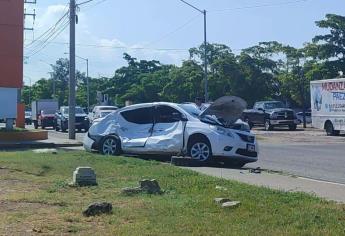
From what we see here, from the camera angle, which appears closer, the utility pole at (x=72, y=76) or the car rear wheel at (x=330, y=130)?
the utility pole at (x=72, y=76)

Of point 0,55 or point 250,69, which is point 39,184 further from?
point 250,69

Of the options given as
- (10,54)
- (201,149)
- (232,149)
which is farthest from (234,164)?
(10,54)

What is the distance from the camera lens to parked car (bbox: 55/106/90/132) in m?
43.2

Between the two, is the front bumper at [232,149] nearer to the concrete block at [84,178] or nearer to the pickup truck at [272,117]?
the concrete block at [84,178]

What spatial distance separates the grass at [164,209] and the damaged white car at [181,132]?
12.5 ft

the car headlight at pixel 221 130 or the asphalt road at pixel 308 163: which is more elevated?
the car headlight at pixel 221 130

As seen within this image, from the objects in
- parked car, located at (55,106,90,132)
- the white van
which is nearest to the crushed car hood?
the white van

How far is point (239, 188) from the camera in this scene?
1059 cm

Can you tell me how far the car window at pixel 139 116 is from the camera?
A: 18016 mm

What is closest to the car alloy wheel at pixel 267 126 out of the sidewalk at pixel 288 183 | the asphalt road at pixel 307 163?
the asphalt road at pixel 307 163

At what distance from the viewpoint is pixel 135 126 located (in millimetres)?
18188

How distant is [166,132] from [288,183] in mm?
5598

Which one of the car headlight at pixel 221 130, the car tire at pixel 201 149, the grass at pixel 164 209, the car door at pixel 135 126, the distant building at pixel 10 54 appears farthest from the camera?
the distant building at pixel 10 54

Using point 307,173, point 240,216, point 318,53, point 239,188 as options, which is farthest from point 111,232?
point 318,53
